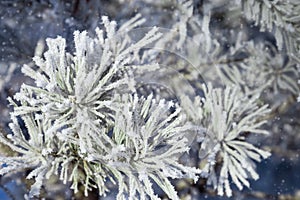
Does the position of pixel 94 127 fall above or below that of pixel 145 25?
below

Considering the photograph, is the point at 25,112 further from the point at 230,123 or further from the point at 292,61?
the point at 292,61

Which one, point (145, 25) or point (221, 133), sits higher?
point (145, 25)

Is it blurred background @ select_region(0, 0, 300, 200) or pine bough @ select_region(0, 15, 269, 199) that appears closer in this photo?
pine bough @ select_region(0, 15, 269, 199)

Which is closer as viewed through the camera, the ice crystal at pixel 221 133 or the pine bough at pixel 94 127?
the pine bough at pixel 94 127

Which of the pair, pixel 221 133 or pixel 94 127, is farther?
pixel 221 133

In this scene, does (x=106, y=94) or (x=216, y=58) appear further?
(x=216, y=58)

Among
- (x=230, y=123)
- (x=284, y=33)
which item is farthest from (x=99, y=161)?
(x=284, y=33)

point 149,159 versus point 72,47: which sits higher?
point 72,47

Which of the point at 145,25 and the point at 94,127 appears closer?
the point at 94,127

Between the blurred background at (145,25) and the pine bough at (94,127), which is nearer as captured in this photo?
the pine bough at (94,127)

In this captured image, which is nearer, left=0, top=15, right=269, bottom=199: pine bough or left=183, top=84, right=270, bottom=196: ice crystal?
left=0, top=15, right=269, bottom=199: pine bough

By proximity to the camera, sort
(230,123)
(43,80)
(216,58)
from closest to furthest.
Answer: (43,80)
(230,123)
(216,58)
